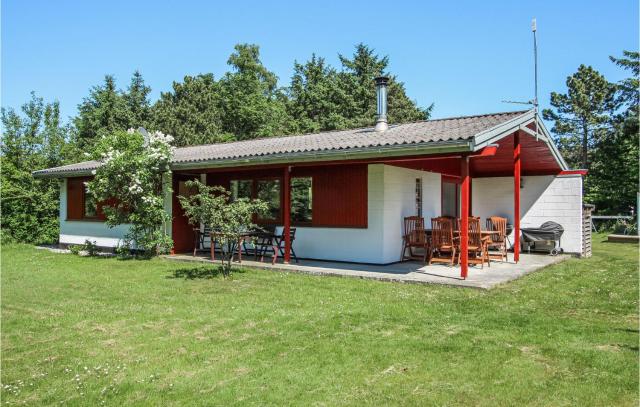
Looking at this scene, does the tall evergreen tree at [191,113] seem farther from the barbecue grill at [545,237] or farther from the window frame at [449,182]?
the barbecue grill at [545,237]

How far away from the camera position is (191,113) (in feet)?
107

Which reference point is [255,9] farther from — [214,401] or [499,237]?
[214,401]

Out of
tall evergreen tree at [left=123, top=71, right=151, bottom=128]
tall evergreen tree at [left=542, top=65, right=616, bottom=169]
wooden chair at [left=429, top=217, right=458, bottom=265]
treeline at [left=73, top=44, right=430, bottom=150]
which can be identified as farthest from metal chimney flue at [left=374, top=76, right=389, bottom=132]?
tall evergreen tree at [left=542, top=65, right=616, bottom=169]

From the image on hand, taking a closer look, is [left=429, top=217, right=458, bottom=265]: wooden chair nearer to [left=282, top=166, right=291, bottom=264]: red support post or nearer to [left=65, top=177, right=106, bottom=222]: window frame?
[left=282, top=166, right=291, bottom=264]: red support post

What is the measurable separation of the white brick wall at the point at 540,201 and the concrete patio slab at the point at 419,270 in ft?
5.44

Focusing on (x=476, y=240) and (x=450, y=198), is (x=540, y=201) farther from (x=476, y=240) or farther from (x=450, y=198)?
(x=476, y=240)

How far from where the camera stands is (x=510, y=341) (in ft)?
14.5

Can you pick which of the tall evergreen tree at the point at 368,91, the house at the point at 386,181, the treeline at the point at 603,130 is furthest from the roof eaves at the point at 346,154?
the tall evergreen tree at the point at 368,91

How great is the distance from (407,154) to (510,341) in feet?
12.4

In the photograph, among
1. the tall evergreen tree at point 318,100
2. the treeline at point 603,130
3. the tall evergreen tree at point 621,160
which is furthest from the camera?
the tall evergreen tree at point 318,100

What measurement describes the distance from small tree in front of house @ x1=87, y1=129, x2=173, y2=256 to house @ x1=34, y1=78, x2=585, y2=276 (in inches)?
18.6

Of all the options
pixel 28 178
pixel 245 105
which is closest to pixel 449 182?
pixel 28 178

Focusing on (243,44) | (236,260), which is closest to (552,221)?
(236,260)

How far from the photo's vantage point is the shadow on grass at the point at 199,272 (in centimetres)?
835
